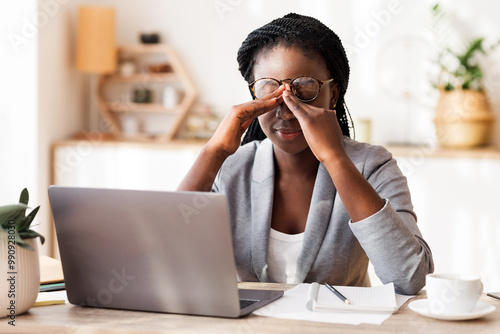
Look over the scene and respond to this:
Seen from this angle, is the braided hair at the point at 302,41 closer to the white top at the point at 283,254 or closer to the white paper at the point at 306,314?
the white top at the point at 283,254

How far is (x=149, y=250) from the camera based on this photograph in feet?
3.65

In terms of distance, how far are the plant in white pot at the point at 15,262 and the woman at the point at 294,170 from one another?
480mm

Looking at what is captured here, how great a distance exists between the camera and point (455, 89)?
3.38m

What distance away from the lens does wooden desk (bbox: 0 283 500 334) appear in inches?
40.8

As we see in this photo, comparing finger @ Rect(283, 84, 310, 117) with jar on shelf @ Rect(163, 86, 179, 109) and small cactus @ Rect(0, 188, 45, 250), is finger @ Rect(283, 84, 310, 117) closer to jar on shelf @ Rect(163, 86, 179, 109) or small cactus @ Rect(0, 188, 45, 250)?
small cactus @ Rect(0, 188, 45, 250)

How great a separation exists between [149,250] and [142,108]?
291cm

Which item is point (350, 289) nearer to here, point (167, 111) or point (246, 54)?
point (246, 54)

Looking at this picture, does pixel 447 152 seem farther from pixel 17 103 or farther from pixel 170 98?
pixel 17 103

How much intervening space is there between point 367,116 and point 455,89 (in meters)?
0.53

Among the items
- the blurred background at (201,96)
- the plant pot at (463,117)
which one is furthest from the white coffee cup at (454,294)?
the plant pot at (463,117)

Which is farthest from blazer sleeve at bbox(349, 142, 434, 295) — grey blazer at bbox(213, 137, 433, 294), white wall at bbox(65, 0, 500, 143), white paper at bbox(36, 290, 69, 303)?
white wall at bbox(65, 0, 500, 143)

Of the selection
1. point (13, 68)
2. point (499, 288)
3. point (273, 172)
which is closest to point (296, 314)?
point (273, 172)

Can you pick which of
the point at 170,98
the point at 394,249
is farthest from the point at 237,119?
the point at 170,98

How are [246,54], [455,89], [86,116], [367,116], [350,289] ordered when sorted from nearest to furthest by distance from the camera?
[350,289] < [246,54] < [455,89] < [367,116] < [86,116]
